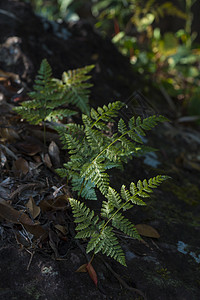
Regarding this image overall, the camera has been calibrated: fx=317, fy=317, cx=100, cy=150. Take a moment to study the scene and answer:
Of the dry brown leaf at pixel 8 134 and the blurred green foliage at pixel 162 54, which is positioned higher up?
the dry brown leaf at pixel 8 134

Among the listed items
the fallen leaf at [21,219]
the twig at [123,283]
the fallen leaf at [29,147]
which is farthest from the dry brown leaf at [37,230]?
the fallen leaf at [29,147]

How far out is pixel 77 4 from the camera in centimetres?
643

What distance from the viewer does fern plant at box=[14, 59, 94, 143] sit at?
6.48 ft

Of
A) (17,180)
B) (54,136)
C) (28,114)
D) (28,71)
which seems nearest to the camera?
(17,180)

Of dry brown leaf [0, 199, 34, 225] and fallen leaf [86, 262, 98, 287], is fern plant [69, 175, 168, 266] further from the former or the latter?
dry brown leaf [0, 199, 34, 225]

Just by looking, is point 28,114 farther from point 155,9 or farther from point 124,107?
point 155,9

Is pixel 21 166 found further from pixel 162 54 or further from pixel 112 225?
pixel 162 54

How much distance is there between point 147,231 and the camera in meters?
1.88

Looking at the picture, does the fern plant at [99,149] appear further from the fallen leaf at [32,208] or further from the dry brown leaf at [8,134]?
the dry brown leaf at [8,134]

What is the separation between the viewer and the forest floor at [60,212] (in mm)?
1464

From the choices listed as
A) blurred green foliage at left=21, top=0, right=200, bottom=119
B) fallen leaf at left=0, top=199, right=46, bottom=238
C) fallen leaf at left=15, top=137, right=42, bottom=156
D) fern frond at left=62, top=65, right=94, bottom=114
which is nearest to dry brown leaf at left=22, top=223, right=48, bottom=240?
fallen leaf at left=0, top=199, right=46, bottom=238

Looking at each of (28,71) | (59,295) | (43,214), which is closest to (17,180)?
(43,214)

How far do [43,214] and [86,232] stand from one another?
34 cm

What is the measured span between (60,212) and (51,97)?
29.7 inches
